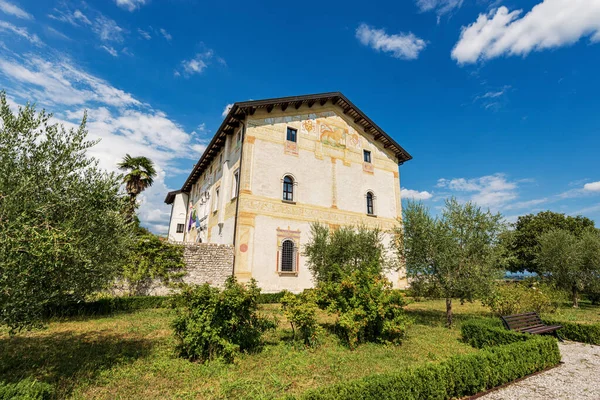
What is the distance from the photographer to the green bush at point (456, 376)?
4426mm

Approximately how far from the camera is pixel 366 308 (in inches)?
321

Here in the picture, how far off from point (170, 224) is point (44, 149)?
110 ft

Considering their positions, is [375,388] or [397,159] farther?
[397,159]

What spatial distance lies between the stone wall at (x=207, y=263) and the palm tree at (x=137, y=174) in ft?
27.9

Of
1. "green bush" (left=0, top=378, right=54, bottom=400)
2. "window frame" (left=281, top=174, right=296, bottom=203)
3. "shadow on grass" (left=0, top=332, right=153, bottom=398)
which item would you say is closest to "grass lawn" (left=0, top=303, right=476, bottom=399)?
"shadow on grass" (left=0, top=332, right=153, bottom=398)

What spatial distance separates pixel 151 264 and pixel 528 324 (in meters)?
16.5

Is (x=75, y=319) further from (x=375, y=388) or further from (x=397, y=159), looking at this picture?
(x=397, y=159)

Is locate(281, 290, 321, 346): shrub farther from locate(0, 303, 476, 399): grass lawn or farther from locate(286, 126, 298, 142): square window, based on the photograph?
locate(286, 126, 298, 142): square window

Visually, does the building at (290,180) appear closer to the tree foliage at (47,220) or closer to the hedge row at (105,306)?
the hedge row at (105,306)

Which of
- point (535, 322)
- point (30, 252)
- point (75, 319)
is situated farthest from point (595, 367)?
point (75, 319)

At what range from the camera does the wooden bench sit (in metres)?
8.38

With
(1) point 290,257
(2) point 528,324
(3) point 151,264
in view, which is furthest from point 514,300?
(3) point 151,264

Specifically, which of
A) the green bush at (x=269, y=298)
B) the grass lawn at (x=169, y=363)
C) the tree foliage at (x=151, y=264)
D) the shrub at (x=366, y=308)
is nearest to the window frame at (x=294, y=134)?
the tree foliage at (x=151, y=264)

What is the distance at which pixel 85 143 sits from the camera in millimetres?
5355
